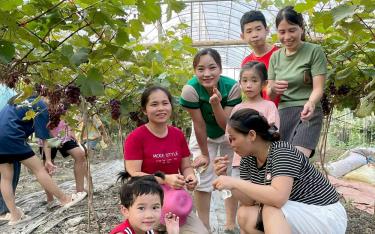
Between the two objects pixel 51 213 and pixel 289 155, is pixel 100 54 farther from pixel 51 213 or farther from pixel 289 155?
pixel 51 213

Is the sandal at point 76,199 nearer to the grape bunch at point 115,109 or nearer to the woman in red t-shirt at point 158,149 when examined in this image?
the grape bunch at point 115,109

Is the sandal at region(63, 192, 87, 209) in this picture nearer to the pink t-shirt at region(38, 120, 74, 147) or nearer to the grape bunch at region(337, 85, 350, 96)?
the pink t-shirt at region(38, 120, 74, 147)

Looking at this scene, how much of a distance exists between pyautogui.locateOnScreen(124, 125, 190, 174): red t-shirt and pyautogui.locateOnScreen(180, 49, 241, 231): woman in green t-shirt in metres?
0.24

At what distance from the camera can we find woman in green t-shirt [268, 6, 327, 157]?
8.37 feet

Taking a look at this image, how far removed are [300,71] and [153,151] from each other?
1.04 m

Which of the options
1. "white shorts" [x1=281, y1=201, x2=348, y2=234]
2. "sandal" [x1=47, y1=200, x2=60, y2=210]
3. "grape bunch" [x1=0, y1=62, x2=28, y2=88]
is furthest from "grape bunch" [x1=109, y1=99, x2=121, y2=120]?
"sandal" [x1=47, y1=200, x2=60, y2=210]

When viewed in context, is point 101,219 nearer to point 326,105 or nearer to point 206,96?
point 206,96

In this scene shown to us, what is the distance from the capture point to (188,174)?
2.62 meters

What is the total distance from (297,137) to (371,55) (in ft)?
2.11

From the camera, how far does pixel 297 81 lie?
2629 millimetres

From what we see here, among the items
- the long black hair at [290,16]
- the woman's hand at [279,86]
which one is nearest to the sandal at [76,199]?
the woman's hand at [279,86]

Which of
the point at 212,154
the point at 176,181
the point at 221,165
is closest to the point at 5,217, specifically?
the point at 212,154

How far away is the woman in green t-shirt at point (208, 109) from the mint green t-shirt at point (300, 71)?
329 mm

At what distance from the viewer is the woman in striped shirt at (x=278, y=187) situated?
206 centimetres
